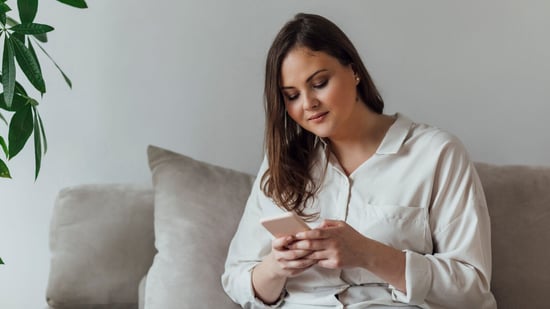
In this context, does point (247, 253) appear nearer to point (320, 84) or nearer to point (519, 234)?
point (320, 84)

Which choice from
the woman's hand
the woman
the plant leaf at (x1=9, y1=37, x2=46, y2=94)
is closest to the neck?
the woman

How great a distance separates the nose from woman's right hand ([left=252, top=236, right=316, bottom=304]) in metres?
0.28

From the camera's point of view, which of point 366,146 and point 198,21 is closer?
point 366,146

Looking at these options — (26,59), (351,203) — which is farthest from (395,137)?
(26,59)

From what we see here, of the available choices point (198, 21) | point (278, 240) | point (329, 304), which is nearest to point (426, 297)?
point (329, 304)

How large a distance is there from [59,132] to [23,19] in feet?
2.19

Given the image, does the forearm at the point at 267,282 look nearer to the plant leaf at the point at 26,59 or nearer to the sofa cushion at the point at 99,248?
the sofa cushion at the point at 99,248

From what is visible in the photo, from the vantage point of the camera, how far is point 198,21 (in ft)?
7.13

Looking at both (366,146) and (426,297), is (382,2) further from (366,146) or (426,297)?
(426,297)

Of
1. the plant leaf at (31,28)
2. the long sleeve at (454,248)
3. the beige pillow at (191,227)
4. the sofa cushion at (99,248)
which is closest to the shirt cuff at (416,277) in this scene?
the long sleeve at (454,248)

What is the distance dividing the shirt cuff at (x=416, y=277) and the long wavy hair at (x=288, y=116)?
0.26 m

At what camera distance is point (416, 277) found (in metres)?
1.55

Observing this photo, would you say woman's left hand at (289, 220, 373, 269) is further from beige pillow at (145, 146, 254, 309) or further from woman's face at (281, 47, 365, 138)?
beige pillow at (145, 146, 254, 309)

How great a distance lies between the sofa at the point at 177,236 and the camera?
181 centimetres
